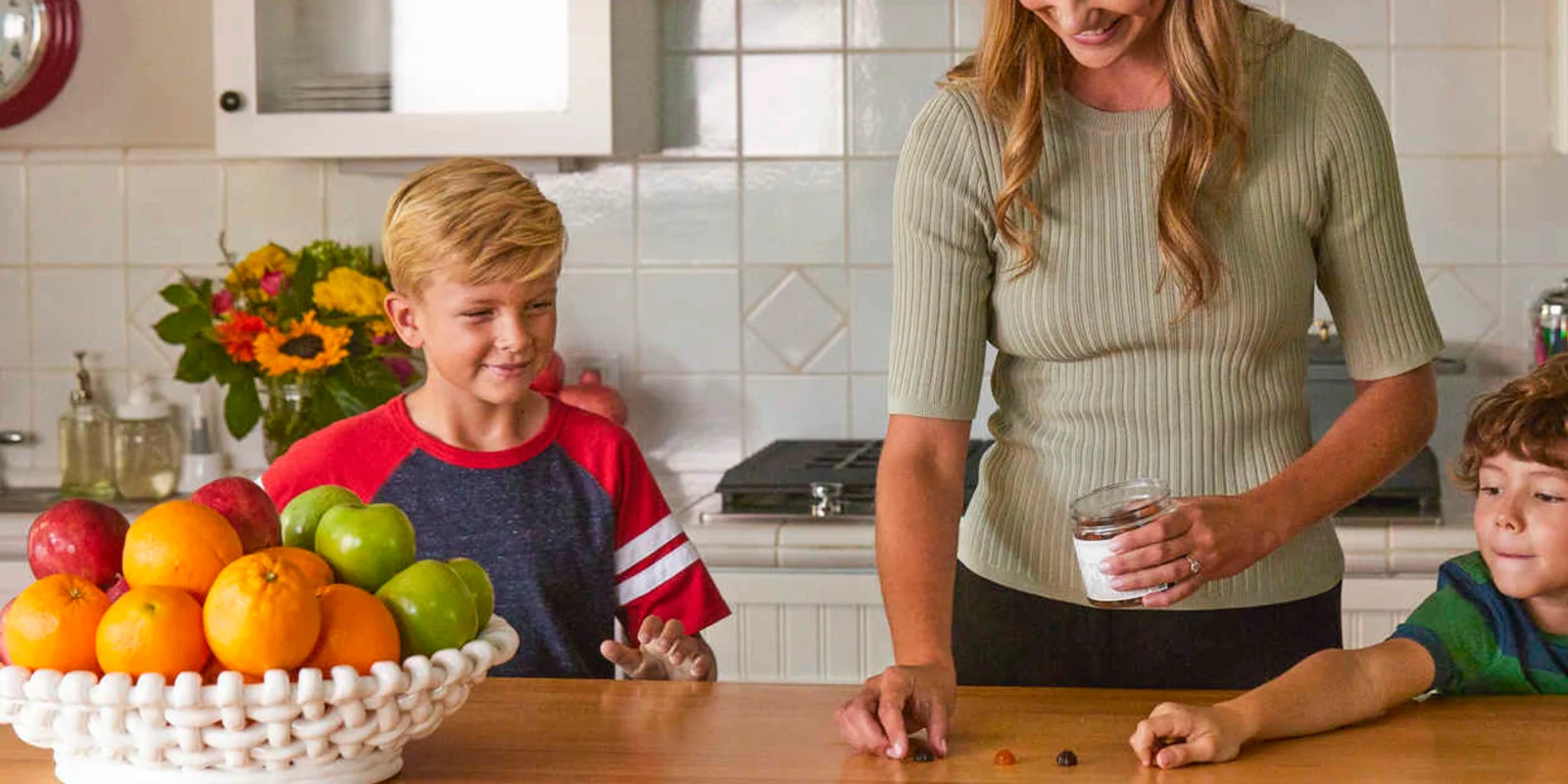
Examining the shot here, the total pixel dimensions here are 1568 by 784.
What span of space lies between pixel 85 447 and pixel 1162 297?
6.90ft

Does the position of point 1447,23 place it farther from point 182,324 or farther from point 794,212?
point 182,324

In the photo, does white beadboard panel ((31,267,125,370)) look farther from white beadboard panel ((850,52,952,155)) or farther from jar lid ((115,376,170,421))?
white beadboard panel ((850,52,952,155))

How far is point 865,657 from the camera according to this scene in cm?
263

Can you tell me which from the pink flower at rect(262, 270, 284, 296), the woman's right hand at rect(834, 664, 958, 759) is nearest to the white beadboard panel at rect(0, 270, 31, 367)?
the pink flower at rect(262, 270, 284, 296)

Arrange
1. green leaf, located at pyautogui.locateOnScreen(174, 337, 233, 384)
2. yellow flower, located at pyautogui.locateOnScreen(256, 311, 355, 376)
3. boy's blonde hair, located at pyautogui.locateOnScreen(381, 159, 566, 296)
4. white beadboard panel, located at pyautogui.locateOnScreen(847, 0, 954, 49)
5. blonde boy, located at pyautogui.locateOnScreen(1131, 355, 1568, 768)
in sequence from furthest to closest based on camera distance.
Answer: white beadboard panel, located at pyautogui.locateOnScreen(847, 0, 954, 49)
green leaf, located at pyautogui.locateOnScreen(174, 337, 233, 384)
yellow flower, located at pyautogui.locateOnScreen(256, 311, 355, 376)
boy's blonde hair, located at pyautogui.locateOnScreen(381, 159, 566, 296)
blonde boy, located at pyautogui.locateOnScreen(1131, 355, 1568, 768)

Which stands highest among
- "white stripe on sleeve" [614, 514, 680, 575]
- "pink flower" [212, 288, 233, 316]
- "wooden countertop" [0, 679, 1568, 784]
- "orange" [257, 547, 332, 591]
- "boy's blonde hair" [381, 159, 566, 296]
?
"boy's blonde hair" [381, 159, 566, 296]

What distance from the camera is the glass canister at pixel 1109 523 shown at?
128 centimetres

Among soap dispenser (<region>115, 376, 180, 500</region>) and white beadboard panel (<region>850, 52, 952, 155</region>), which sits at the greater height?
white beadboard panel (<region>850, 52, 952, 155</region>)

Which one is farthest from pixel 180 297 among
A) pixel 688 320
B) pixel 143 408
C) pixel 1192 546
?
pixel 1192 546

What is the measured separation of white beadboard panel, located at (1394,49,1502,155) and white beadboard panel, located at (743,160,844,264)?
908 millimetres

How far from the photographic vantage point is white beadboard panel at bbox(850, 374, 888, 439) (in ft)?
10.2

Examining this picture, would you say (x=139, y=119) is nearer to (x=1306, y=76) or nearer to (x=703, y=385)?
(x=703, y=385)

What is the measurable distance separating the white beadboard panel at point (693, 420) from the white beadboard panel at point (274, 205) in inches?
25.1

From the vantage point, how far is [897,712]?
130 centimetres
